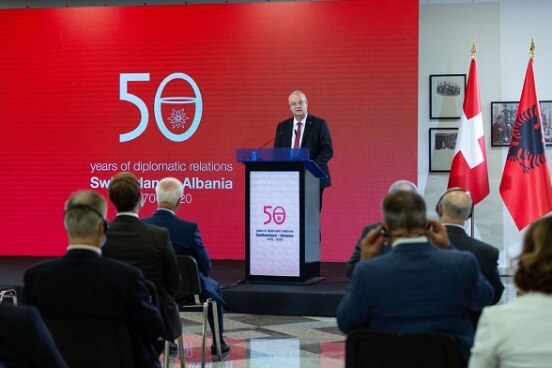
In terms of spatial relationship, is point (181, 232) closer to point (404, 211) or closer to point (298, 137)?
point (404, 211)

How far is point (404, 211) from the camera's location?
247 centimetres

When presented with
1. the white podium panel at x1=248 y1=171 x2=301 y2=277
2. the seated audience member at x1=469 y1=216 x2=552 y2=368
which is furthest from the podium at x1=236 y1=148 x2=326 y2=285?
the seated audience member at x1=469 y1=216 x2=552 y2=368

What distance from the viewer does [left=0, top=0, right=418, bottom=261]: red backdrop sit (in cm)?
803

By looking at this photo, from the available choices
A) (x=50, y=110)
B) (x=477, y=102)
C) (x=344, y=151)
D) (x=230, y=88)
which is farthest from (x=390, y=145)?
(x=50, y=110)

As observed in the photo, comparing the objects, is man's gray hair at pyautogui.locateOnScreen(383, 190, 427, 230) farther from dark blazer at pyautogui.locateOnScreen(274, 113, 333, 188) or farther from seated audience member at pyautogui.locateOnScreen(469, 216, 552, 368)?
dark blazer at pyautogui.locateOnScreen(274, 113, 333, 188)

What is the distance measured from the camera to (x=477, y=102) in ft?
24.5

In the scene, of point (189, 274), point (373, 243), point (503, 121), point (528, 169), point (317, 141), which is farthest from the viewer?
point (503, 121)

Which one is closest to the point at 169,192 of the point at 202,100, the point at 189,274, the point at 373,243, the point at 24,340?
the point at 189,274

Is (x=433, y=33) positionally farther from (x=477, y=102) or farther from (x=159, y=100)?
(x=159, y=100)

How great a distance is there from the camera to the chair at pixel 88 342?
262 cm

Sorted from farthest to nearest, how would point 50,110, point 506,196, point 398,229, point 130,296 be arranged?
point 50,110
point 506,196
point 130,296
point 398,229

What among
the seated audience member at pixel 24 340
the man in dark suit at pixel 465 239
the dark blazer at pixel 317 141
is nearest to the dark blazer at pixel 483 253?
the man in dark suit at pixel 465 239

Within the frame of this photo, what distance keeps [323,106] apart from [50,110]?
300 cm

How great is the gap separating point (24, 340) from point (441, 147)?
694 cm
